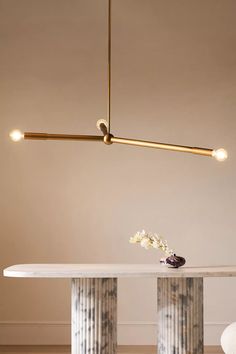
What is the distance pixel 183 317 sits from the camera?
3721 mm

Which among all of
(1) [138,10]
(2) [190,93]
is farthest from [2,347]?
(1) [138,10]

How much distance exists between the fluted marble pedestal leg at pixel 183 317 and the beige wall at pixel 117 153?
1.52 metres

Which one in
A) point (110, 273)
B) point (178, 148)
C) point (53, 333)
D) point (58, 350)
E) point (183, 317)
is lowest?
point (58, 350)

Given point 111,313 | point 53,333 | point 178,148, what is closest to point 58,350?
point 53,333

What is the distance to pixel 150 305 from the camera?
5.27 metres

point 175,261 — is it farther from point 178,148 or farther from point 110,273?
point 178,148

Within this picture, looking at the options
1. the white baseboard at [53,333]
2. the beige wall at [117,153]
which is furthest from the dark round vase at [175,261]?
the white baseboard at [53,333]

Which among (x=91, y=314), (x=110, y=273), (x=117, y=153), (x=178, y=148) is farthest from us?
(x=117, y=153)

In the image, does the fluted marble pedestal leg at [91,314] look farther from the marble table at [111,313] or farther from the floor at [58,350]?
the floor at [58,350]

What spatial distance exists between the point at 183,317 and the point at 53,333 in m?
1.89

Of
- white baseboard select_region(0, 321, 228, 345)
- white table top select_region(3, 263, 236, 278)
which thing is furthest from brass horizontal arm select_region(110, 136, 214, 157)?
white baseboard select_region(0, 321, 228, 345)

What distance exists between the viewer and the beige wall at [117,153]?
5.29 metres

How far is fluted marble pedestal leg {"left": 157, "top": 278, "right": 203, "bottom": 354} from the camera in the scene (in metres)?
3.72

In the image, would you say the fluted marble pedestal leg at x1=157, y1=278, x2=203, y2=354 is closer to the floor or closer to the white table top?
the white table top
